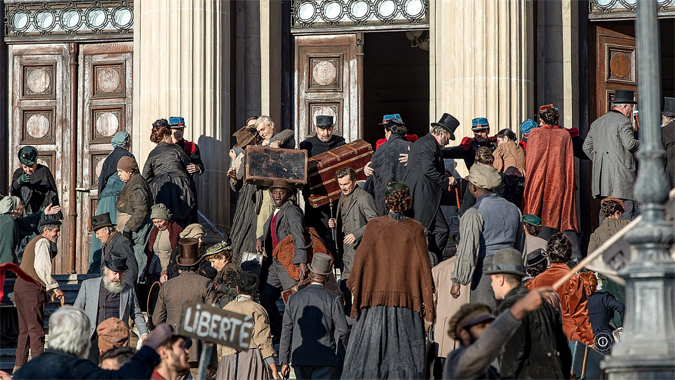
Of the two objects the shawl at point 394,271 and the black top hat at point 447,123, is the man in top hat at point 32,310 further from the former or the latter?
the black top hat at point 447,123

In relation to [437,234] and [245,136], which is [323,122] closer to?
[245,136]

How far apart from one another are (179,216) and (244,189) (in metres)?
0.82

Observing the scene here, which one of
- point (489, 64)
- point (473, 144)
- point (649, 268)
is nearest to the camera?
point (649, 268)

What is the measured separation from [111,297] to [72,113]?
281 inches

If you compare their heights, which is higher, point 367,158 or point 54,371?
point 367,158

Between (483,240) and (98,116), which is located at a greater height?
(98,116)

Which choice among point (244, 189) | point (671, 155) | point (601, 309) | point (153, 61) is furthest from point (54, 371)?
point (153, 61)

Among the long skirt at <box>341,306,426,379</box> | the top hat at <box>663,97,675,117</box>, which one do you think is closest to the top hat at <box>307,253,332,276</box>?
the long skirt at <box>341,306,426,379</box>

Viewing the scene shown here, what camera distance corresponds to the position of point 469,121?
16.4 meters

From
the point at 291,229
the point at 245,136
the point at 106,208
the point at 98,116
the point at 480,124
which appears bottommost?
the point at 291,229

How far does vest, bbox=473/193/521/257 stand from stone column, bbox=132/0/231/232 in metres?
6.36

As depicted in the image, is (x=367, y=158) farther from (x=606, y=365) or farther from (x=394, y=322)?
(x=606, y=365)

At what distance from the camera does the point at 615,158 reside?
1424cm

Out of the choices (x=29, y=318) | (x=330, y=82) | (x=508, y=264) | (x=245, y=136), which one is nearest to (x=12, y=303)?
(x=29, y=318)
